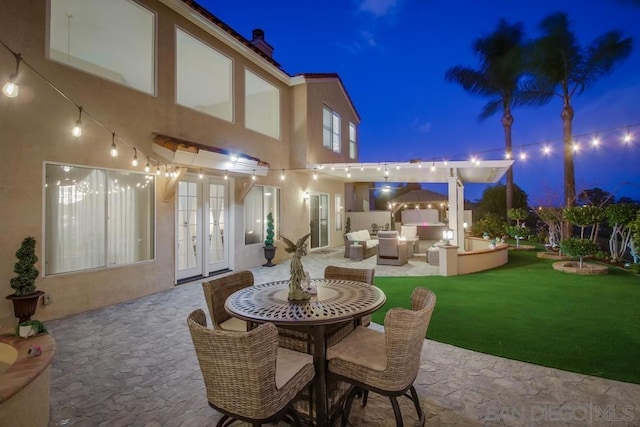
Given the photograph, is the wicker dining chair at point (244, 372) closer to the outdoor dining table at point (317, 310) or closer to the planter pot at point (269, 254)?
the outdoor dining table at point (317, 310)

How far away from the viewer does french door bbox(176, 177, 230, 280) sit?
7.10 meters

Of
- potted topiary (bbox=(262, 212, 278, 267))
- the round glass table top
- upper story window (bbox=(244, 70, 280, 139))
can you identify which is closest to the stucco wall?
upper story window (bbox=(244, 70, 280, 139))

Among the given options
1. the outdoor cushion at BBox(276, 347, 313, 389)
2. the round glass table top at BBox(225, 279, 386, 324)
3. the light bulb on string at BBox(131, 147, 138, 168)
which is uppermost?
the light bulb on string at BBox(131, 147, 138, 168)

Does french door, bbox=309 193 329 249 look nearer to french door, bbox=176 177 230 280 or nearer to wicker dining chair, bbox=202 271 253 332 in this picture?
french door, bbox=176 177 230 280

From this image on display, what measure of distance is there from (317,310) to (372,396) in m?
1.05

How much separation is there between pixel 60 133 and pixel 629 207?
12538 millimetres

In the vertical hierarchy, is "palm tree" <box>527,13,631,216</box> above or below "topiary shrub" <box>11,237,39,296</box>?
above

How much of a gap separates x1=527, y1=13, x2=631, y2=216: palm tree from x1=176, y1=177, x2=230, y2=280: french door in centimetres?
1206

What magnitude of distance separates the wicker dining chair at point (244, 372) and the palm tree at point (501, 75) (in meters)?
15.5

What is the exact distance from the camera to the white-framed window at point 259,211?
892 centimetres

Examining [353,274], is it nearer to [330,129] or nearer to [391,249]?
[391,249]

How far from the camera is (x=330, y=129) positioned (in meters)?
12.6

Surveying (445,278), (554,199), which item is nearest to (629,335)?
(445,278)

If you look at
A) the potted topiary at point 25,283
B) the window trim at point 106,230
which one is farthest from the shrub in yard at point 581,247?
the potted topiary at point 25,283
